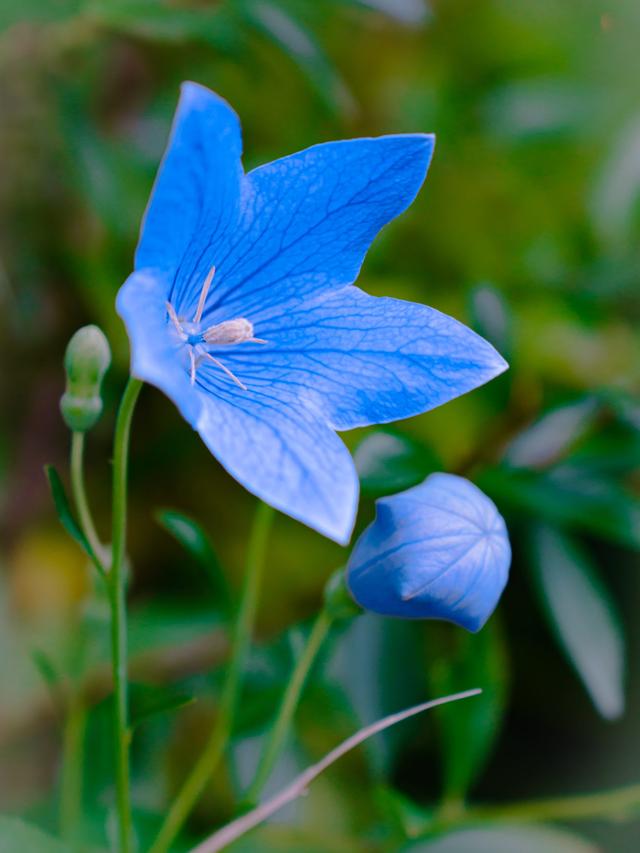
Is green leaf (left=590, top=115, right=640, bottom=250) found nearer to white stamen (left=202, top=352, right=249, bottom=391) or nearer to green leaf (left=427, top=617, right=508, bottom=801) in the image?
green leaf (left=427, top=617, right=508, bottom=801)

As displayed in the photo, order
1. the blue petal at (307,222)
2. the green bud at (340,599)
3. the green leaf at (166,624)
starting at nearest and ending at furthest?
the blue petal at (307,222) < the green bud at (340,599) < the green leaf at (166,624)

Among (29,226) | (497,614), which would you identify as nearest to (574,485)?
(497,614)

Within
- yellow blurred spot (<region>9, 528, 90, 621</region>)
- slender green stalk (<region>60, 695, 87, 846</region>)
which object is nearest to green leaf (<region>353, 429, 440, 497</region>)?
slender green stalk (<region>60, 695, 87, 846</region>)

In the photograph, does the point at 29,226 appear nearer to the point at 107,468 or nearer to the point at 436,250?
the point at 107,468

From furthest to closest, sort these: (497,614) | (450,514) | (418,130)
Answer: (418,130), (497,614), (450,514)

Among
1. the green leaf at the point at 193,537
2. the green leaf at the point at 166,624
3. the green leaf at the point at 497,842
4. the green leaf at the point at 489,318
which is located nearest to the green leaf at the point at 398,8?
the green leaf at the point at 489,318

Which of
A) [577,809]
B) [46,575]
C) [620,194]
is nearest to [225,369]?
[577,809]

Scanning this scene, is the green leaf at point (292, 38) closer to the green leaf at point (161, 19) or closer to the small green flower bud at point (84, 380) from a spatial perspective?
the green leaf at point (161, 19)
